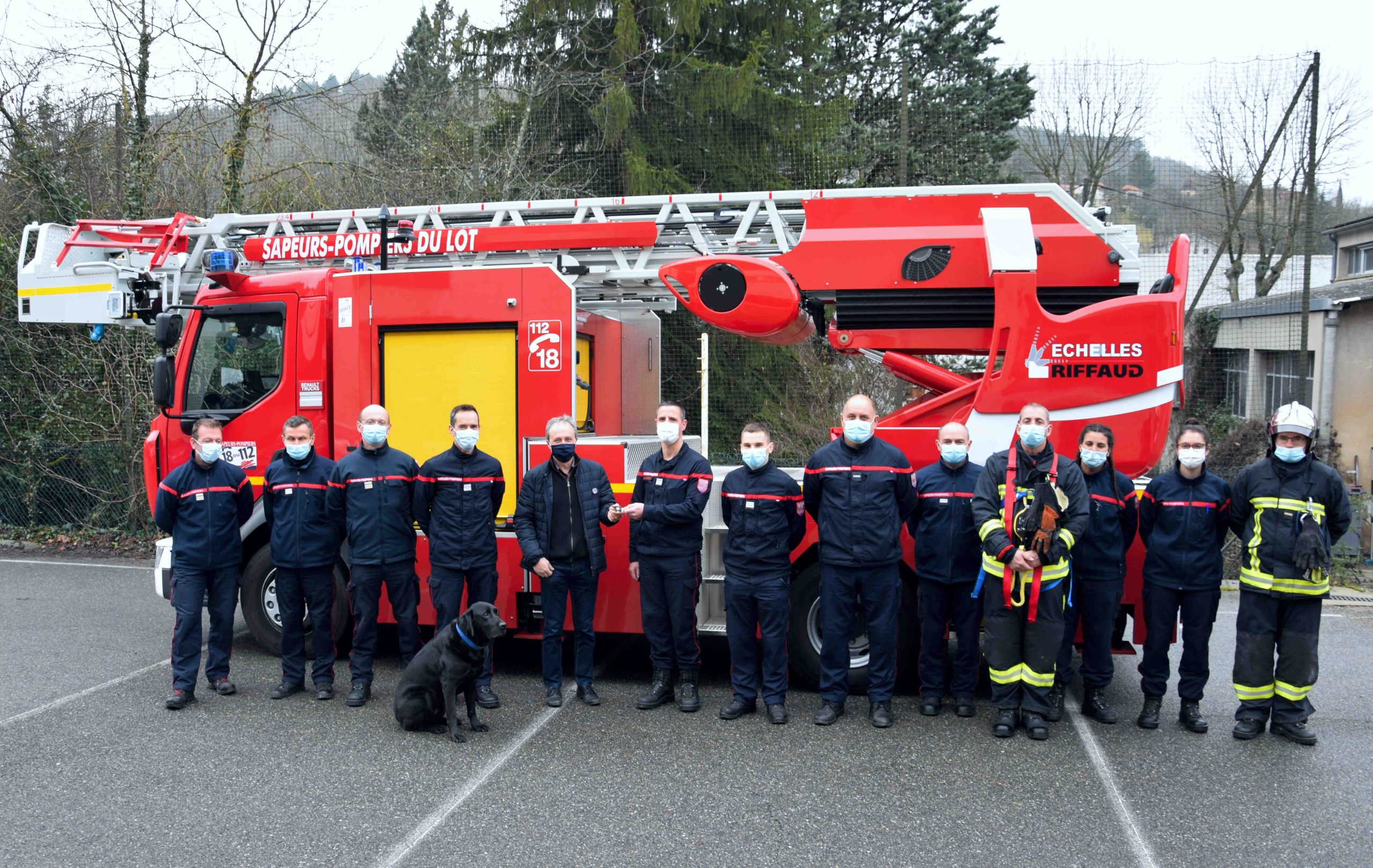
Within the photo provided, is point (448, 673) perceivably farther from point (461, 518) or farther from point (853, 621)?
point (853, 621)

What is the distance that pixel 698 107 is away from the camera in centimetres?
1341

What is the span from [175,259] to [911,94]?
9761 mm

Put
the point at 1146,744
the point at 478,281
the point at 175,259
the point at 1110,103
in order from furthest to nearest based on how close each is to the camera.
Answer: the point at 1110,103 < the point at 175,259 < the point at 478,281 < the point at 1146,744

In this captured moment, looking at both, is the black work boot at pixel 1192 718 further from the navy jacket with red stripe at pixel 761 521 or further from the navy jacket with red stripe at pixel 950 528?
the navy jacket with red stripe at pixel 761 521

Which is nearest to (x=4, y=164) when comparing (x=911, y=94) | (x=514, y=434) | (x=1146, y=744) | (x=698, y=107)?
(x=698, y=107)

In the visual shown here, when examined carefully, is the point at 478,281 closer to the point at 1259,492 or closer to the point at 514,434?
the point at 514,434

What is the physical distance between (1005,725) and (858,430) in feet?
5.68

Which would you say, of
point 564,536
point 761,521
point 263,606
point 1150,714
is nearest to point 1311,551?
point 1150,714

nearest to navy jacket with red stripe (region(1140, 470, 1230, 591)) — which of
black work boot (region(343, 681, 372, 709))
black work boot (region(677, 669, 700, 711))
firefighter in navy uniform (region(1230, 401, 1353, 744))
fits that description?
firefighter in navy uniform (region(1230, 401, 1353, 744))

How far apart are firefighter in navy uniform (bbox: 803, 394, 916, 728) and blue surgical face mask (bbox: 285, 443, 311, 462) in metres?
2.88

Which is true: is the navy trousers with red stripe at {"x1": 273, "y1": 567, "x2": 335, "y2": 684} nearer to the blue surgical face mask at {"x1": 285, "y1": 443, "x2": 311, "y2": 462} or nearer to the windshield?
the blue surgical face mask at {"x1": 285, "y1": 443, "x2": 311, "y2": 462}

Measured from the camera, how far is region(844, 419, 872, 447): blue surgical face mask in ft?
17.8

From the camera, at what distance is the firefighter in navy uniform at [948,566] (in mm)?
5477

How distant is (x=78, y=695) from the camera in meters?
5.94
